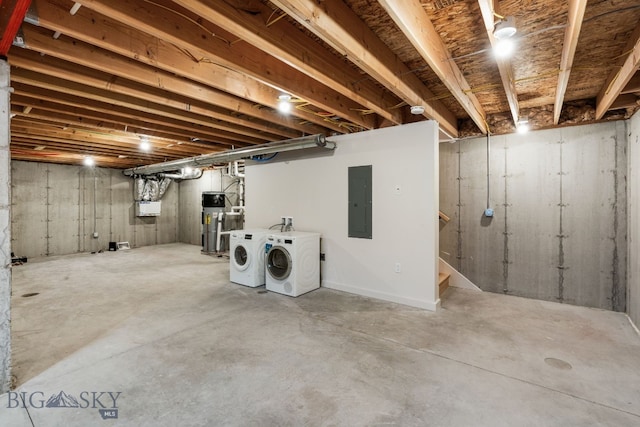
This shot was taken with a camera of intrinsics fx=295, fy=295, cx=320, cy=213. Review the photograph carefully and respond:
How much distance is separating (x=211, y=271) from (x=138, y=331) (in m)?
2.64

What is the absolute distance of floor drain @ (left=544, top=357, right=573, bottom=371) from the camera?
2.37 meters

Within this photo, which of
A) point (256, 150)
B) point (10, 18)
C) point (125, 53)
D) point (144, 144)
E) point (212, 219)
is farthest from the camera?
point (212, 219)

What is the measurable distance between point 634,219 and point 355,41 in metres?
3.62

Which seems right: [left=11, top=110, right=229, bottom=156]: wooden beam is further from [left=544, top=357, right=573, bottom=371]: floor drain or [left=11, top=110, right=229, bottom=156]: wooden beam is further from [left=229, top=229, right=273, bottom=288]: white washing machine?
[left=544, top=357, right=573, bottom=371]: floor drain

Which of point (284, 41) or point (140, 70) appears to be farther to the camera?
point (140, 70)

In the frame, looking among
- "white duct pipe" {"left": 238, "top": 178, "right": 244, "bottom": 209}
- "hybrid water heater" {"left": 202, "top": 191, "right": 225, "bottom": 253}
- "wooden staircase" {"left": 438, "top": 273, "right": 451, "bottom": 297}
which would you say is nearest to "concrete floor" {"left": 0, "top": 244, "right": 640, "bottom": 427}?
"wooden staircase" {"left": 438, "top": 273, "right": 451, "bottom": 297}

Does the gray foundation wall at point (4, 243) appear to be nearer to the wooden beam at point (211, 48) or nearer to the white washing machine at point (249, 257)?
the wooden beam at point (211, 48)

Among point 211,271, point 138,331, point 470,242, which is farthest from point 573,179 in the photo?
point 211,271

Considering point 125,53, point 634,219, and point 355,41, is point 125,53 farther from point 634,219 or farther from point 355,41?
point 634,219

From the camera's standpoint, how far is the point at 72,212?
7.57 metres

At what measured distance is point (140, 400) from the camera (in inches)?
77.6

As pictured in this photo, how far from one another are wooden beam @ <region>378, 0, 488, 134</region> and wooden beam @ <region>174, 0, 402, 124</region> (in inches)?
29.8

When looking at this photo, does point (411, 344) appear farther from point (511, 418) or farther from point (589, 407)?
point (589, 407)

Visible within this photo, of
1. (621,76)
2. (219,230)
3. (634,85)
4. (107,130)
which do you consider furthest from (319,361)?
(219,230)
